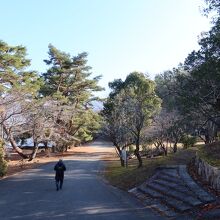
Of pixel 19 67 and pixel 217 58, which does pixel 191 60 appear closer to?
pixel 217 58

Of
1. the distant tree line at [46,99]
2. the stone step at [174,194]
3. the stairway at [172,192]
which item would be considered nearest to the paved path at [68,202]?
the stairway at [172,192]

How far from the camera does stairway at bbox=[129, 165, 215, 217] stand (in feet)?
45.0

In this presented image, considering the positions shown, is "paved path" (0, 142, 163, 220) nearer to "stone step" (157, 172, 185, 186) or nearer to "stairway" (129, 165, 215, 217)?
"stairway" (129, 165, 215, 217)

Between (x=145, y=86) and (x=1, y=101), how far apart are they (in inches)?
742

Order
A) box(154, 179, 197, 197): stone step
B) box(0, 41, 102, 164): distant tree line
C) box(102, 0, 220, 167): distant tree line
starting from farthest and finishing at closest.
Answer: box(0, 41, 102, 164): distant tree line
box(102, 0, 220, 167): distant tree line
box(154, 179, 197, 197): stone step

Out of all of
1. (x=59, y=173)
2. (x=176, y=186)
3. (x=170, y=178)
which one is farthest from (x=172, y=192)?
(x=59, y=173)

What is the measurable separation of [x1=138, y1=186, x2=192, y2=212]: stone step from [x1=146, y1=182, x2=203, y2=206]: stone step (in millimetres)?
147

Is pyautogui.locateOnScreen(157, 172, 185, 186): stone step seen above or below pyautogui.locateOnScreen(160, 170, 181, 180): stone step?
below

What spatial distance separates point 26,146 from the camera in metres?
63.8

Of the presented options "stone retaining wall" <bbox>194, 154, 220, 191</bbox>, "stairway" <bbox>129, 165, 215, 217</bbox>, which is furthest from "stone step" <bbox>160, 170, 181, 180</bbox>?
"stone retaining wall" <bbox>194, 154, 220, 191</bbox>

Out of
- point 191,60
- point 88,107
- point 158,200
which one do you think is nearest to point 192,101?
point 191,60

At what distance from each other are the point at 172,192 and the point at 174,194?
501 millimetres

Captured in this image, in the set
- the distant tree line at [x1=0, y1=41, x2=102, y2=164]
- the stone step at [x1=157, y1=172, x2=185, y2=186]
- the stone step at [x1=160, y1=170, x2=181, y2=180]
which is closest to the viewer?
the stone step at [x1=157, y1=172, x2=185, y2=186]

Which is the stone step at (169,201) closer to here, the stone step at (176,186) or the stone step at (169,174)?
the stone step at (176,186)
